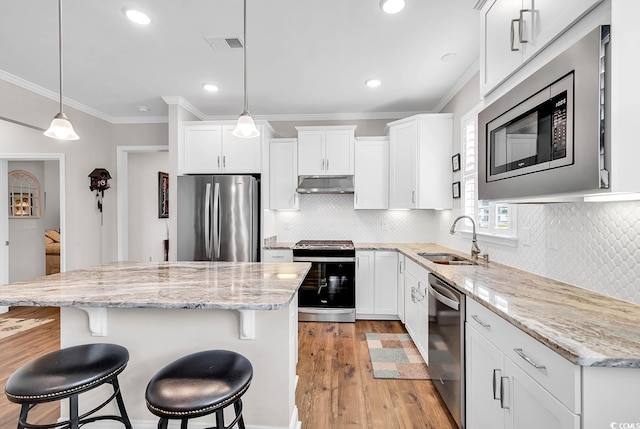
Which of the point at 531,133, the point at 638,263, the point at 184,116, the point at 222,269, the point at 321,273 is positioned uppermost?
the point at 184,116

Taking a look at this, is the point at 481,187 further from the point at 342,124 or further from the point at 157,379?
the point at 342,124

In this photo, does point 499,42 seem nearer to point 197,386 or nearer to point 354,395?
point 197,386

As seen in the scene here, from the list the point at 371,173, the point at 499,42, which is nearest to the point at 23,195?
the point at 371,173

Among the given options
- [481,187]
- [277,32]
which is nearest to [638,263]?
[481,187]

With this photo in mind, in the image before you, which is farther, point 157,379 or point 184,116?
point 184,116

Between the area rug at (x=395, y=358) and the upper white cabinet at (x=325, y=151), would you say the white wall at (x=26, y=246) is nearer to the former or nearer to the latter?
the upper white cabinet at (x=325, y=151)

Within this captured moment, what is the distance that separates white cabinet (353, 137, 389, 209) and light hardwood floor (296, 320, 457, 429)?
1737mm

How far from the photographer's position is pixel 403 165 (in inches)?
150

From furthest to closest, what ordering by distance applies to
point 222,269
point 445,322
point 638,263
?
point 222,269
point 445,322
point 638,263

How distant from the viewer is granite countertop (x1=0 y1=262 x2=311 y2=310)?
1365 mm

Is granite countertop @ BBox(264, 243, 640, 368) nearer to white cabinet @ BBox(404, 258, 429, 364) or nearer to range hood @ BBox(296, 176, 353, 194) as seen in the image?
white cabinet @ BBox(404, 258, 429, 364)

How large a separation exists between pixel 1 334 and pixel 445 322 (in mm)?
4515

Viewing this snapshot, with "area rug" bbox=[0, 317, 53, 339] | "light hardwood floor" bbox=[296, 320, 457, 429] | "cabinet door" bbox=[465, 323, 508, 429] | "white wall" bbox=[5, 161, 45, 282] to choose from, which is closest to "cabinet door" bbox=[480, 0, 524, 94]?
"cabinet door" bbox=[465, 323, 508, 429]

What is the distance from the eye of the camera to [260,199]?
3.78 metres
